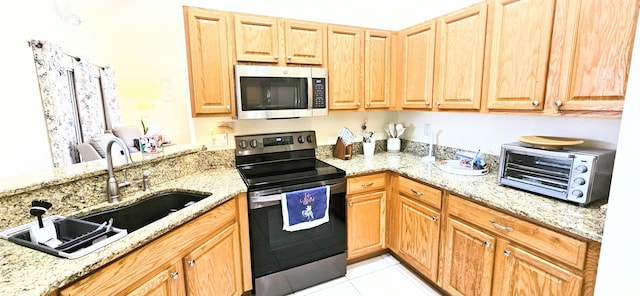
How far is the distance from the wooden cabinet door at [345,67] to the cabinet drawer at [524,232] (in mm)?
1153

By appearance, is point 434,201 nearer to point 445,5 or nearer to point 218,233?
point 218,233

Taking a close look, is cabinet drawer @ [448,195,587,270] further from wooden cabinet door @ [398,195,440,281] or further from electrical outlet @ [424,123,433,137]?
electrical outlet @ [424,123,433,137]

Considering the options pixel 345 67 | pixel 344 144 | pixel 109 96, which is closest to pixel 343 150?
pixel 344 144

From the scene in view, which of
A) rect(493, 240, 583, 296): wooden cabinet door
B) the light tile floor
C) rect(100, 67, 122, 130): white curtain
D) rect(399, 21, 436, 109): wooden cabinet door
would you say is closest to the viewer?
rect(493, 240, 583, 296): wooden cabinet door

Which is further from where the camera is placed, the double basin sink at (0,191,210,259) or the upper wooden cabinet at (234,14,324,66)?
the upper wooden cabinet at (234,14,324,66)

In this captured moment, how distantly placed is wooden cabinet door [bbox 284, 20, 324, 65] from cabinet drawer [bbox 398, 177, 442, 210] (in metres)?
1.19

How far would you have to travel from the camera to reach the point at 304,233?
81.5 inches

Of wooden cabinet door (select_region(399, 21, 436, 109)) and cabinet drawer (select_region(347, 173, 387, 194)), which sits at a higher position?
wooden cabinet door (select_region(399, 21, 436, 109))

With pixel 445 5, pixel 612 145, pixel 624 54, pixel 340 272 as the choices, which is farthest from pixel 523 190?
pixel 445 5

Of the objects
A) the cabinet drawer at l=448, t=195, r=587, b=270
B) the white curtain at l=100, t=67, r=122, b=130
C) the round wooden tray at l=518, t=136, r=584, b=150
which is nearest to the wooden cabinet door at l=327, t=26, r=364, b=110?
the cabinet drawer at l=448, t=195, r=587, b=270

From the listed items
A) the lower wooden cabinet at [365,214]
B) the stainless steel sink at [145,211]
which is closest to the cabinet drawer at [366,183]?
the lower wooden cabinet at [365,214]

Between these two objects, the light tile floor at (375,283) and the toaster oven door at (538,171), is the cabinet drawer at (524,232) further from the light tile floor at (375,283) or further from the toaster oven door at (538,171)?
the light tile floor at (375,283)

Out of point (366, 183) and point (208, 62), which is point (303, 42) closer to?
point (208, 62)

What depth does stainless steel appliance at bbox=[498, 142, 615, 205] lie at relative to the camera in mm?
1361
